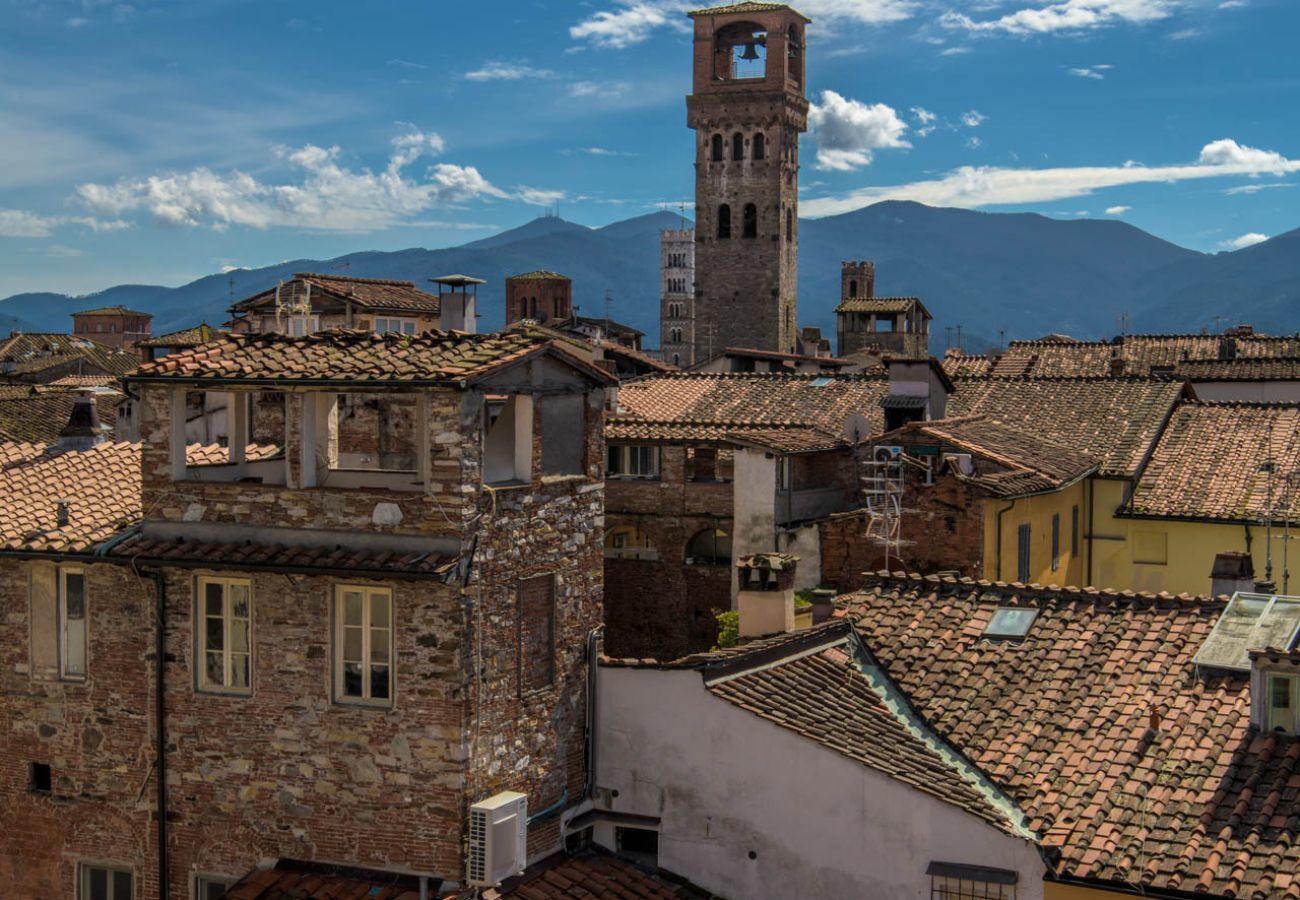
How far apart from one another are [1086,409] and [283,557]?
74.7 feet

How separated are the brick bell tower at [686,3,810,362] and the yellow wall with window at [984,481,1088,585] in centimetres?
6116

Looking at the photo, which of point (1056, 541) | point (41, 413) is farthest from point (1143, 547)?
point (41, 413)

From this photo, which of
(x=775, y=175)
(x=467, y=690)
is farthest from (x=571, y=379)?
(x=775, y=175)

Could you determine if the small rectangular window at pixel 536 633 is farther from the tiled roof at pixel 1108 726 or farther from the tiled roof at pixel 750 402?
the tiled roof at pixel 750 402

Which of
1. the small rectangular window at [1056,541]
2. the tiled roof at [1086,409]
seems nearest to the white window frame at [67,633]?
the small rectangular window at [1056,541]

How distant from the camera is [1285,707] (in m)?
13.5

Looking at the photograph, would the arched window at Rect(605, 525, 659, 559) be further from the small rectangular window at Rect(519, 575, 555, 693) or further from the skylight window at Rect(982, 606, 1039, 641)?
the small rectangular window at Rect(519, 575, 555, 693)

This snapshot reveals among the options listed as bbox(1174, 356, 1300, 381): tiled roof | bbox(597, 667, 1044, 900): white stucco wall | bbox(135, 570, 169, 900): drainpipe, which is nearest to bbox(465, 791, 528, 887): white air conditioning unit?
bbox(597, 667, 1044, 900): white stucco wall

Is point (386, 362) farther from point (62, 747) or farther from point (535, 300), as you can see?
point (535, 300)

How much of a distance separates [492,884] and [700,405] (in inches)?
811

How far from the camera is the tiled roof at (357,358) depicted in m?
14.1

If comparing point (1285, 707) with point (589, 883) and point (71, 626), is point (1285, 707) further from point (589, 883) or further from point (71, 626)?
point (71, 626)

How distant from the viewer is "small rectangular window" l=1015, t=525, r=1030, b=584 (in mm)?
24641

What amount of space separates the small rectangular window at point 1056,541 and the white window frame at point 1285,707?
44.9 feet
